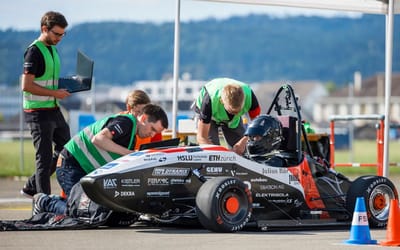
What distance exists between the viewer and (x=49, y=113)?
1184 cm

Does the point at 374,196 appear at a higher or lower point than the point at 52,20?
lower

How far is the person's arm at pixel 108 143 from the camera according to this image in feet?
34.4

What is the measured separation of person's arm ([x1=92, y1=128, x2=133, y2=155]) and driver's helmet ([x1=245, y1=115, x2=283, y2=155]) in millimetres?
1285

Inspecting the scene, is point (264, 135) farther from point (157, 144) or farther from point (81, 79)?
point (81, 79)

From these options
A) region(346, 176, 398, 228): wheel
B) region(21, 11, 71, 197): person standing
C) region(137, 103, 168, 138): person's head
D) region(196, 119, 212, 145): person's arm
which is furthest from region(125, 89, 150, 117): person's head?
region(346, 176, 398, 228): wheel

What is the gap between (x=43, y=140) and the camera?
38.3 feet

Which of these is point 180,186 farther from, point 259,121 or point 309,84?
point 309,84

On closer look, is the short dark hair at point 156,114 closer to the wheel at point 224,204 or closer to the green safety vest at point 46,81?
the wheel at point 224,204

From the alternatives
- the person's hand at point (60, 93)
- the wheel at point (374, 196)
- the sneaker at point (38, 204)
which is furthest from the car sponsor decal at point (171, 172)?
the person's hand at point (60, 93)

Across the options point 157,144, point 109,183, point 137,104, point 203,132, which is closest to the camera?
point 109,183

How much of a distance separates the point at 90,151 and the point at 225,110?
168cm

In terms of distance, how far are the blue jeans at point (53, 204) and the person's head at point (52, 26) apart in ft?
6.35

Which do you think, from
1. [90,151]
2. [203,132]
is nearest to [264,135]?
[203,132]

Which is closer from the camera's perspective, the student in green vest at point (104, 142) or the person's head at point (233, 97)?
the student in green vest at point (104, 142)
